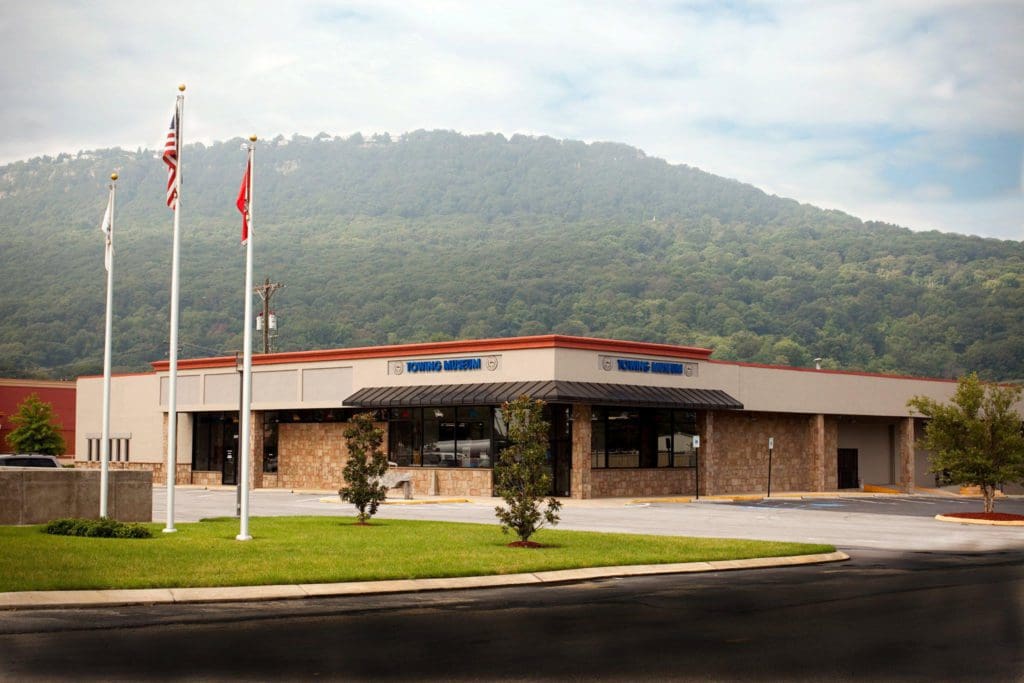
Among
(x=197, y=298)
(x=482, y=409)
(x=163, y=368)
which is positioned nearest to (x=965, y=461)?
(x=482, y=409)

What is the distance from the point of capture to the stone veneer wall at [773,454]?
5312 cm

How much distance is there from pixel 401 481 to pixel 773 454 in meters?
18.9

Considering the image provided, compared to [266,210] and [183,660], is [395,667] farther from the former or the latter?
[266,210]

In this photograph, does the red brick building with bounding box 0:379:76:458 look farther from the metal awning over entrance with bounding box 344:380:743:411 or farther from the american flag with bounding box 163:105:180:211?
the american flag with bounding box 163:105:180:211

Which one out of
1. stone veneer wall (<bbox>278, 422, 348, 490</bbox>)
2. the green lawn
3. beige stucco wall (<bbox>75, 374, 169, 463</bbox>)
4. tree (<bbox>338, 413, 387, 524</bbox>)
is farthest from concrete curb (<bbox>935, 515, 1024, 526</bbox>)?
beige stucco wall (<bbox>75, 374, 169, 463</bbox>)

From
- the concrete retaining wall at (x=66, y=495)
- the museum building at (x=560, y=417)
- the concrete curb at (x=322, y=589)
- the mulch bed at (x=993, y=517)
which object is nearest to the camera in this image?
the concrete curb at (x=322, y=589)

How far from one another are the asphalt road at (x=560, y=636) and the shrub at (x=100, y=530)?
8.00 meters

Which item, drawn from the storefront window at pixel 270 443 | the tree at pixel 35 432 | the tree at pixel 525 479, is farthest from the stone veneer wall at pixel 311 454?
the tree at pixel 525 479

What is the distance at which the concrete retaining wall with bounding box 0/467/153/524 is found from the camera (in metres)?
25.8

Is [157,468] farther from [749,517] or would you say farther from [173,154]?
[173,154]

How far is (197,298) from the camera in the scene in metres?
123

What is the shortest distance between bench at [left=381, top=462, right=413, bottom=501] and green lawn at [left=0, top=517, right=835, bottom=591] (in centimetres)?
1863

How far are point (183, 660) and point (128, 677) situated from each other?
933mm

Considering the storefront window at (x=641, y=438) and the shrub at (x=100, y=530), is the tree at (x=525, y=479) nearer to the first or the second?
the shrub at (x=100, y=530)
